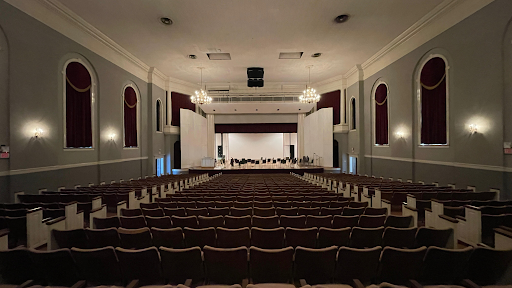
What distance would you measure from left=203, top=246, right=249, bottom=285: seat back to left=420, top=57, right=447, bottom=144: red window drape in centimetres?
937

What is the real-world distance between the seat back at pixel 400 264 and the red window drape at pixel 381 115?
11.2m

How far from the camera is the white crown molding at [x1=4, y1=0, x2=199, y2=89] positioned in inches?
288

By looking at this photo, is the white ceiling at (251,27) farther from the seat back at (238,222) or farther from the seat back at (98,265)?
the seat back at (98,265)

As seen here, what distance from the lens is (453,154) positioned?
800 centimetres

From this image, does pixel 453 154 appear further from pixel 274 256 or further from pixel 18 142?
pixel 18 142

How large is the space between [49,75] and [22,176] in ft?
10.9

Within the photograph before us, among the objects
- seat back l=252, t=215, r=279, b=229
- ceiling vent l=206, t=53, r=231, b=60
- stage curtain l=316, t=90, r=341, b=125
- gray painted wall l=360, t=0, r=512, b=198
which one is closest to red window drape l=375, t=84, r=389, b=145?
gray painted wall l=360, t=0, r=512, b=198

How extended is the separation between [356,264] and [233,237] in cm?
138

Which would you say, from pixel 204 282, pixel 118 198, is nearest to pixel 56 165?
pixel 118 198

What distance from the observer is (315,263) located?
7.39 ft

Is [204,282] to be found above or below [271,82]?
below

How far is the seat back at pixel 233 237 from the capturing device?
9.39 ft

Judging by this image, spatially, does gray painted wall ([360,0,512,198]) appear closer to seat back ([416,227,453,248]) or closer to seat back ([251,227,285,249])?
seat back ([416,227,453,248])

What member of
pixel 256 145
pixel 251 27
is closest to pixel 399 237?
pixel 251 27
